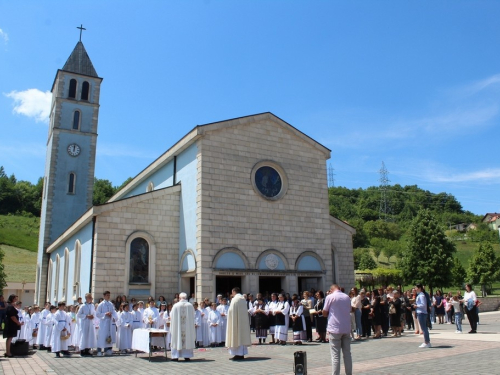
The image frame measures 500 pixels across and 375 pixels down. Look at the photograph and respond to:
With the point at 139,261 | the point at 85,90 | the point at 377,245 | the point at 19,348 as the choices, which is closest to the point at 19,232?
the point at 85,90

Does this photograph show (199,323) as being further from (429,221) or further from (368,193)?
Answer: (368,193)

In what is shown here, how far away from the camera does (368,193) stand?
13762cm

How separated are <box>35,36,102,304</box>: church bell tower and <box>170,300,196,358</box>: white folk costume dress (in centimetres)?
2455

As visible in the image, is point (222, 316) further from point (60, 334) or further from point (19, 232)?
point (19, 232)

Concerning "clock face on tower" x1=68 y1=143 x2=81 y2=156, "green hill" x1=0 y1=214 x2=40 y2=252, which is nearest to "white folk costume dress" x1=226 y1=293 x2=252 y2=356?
"clock face on tower" x1=68 y1=143 x2=81 y2=156

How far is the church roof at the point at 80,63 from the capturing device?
1502 inches

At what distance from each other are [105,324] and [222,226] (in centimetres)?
858

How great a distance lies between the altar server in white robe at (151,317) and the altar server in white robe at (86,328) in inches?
64.5

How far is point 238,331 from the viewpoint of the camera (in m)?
12.0

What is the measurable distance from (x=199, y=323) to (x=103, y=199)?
74.3 meters

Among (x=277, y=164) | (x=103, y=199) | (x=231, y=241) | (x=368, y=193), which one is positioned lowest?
(x=231, y=241)

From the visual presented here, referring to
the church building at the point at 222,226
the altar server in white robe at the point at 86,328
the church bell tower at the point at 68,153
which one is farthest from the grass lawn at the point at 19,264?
the altar server in white robe at the point at 86,328

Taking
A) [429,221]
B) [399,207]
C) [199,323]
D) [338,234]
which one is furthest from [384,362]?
[399,207]

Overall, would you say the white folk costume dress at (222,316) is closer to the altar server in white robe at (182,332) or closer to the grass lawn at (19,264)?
the altar server in white robe at (182,332)
